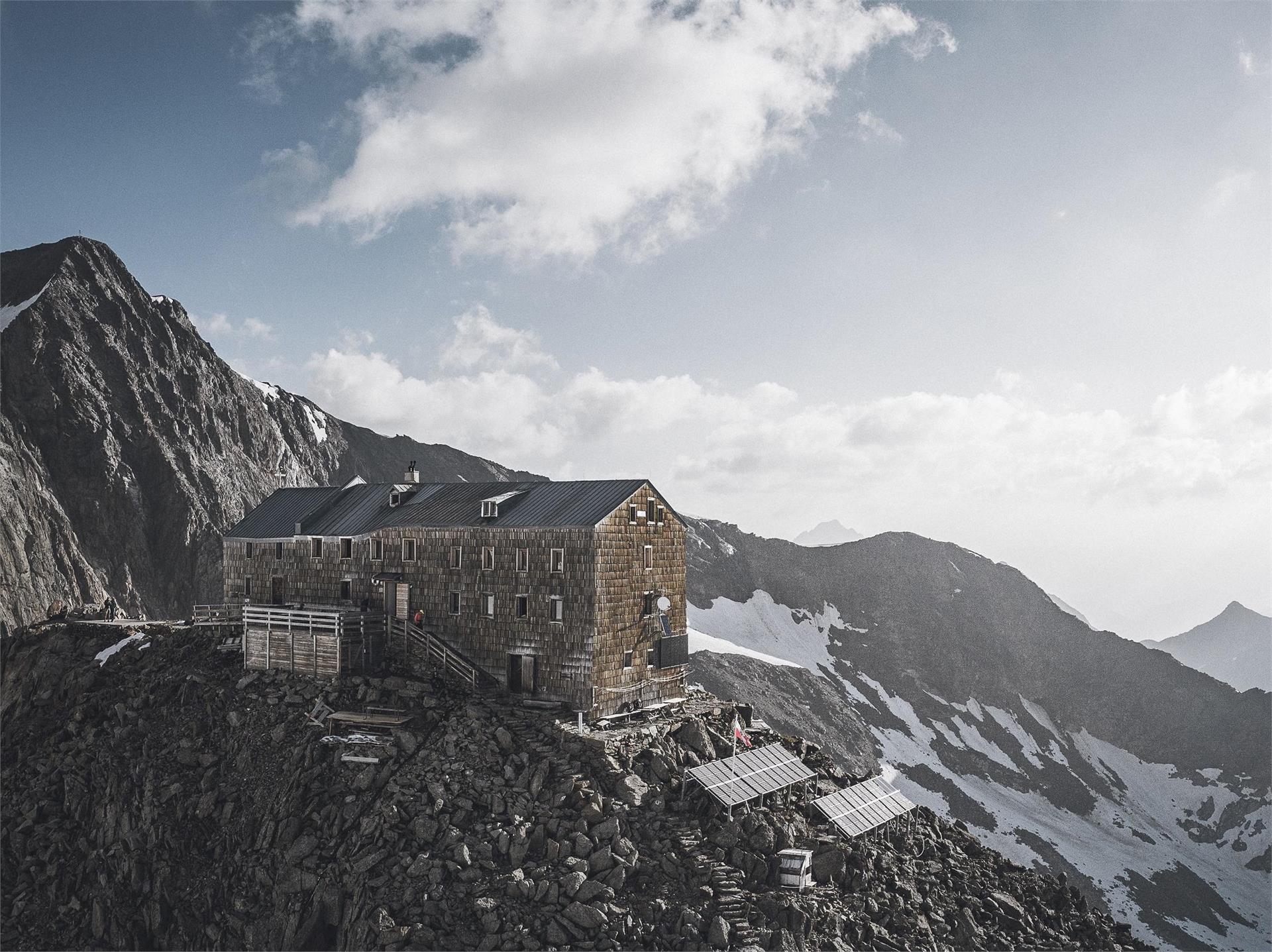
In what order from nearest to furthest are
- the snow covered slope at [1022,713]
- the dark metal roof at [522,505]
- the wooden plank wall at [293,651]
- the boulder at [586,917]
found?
the boulder at [586,917] < the wooden plank wall at [293,651] < the dark metal roof at [522,505] < the snow covered slope at [1022,713]

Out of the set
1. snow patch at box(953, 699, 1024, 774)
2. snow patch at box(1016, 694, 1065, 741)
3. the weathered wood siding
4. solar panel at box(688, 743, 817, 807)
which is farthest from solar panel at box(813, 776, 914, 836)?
snow patch at box(1016, 694, 1065, 741)

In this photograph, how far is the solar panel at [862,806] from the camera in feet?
125

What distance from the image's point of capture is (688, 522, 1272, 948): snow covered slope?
292 ft

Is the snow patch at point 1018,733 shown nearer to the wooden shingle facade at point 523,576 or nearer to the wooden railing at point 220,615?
the wooden shingle facade at point 523,576

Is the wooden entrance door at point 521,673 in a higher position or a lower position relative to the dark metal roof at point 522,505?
lower

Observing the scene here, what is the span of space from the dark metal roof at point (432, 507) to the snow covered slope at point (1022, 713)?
186 feet

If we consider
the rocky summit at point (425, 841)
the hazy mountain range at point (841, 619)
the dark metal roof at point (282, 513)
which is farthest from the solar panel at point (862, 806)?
the hazy mountain range at point (841, 619)

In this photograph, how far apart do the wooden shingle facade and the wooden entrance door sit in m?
0.07

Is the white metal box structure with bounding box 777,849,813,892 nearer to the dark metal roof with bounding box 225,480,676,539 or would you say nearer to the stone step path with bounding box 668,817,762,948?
the stone step path with bounding box 668,817,762,948

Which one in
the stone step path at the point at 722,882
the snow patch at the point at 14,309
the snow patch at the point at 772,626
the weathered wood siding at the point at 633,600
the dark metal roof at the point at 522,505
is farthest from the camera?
the snow patch at the point at 772,626

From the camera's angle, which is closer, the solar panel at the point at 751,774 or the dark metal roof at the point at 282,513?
the solar panel at the point at 751,774

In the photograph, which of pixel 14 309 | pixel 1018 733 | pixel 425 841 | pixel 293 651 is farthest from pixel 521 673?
pixel 14 309

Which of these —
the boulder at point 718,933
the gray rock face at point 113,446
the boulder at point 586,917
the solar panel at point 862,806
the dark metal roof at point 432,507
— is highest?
the gray rock face at point 113,446

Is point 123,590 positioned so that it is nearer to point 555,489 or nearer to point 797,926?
point 555,489
